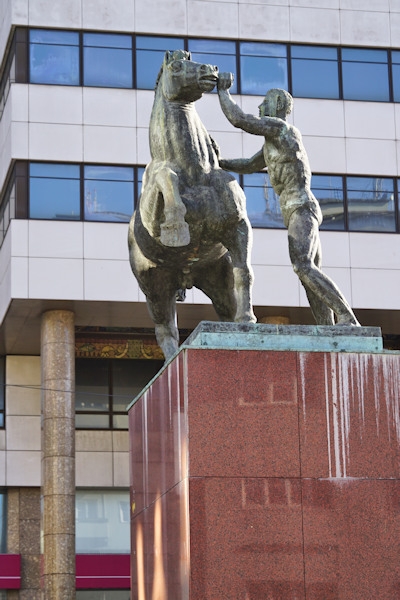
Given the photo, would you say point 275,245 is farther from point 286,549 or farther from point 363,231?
point 286,549

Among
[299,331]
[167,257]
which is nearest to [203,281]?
[167,257]

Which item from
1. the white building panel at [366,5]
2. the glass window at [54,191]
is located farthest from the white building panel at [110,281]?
the white building panel at [366,5]

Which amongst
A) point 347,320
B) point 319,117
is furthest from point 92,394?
point 347,320

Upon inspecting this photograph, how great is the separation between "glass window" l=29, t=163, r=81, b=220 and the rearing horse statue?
2339 centimetres

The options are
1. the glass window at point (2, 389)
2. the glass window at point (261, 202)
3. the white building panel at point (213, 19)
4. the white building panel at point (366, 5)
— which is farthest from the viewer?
the glass window at point (2, 389)

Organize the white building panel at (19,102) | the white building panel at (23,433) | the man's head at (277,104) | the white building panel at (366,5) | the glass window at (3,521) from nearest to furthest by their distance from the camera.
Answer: the man's head at (277,104), the white building panel at (19,102), the white building panel at (366,5), the white building panel at (23,433), the glass window at (3,521)

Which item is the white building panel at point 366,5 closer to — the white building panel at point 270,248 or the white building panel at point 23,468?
the white building panel at point 270,248

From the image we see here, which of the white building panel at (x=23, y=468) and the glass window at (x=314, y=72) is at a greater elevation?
the glass window at (x=314, y=72)

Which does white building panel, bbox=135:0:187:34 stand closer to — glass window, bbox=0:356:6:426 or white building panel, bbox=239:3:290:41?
white building panel, bbox=239:3:290:41

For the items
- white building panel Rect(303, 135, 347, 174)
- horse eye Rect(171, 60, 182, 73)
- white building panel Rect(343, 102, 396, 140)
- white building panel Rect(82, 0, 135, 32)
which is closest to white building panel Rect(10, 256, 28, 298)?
white building panel Rect(82, 0, 135, 32)

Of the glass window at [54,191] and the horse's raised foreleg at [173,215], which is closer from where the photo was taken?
the horse's raised foreleg at [173,215]

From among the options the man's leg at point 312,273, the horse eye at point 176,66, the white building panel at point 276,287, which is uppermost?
the white building panel at point 276,287

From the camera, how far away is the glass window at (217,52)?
38.1 meters

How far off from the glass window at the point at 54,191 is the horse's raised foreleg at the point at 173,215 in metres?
24.2
